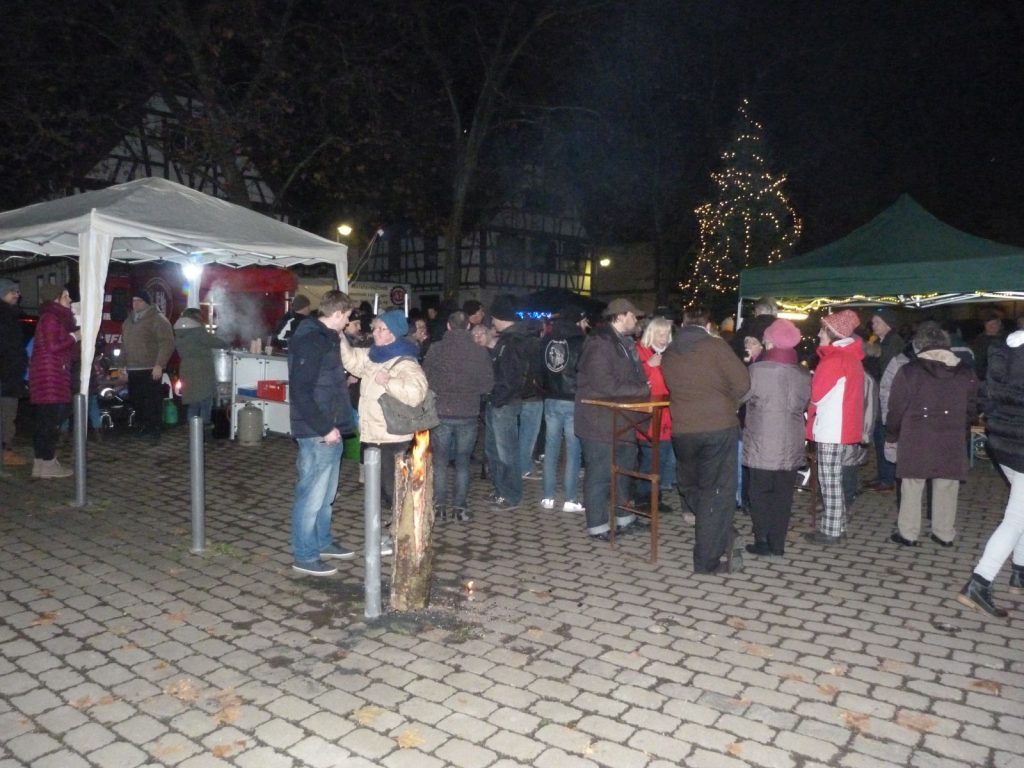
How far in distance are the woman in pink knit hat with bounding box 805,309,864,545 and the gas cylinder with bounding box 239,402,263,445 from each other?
726 centimetres

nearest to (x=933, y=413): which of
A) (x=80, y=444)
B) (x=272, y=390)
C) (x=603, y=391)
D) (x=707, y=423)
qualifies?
(x=707, y=423)

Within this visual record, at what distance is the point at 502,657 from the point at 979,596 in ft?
10.3

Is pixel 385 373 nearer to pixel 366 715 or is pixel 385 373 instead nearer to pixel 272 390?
pixel 366 715

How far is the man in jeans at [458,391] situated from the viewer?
6.96 meters

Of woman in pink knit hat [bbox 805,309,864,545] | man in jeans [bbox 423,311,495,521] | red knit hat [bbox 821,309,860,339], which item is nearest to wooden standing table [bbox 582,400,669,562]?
man in jeans [bbox 423,311,495,521]

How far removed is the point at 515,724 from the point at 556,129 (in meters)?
19.6

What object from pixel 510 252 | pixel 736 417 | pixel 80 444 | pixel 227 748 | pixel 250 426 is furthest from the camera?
pixel 510 252

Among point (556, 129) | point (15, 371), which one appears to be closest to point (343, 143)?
point (556, 129)

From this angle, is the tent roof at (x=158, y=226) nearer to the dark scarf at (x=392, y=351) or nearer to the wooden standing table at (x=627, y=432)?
the dark scarf at (x=392, y=351)

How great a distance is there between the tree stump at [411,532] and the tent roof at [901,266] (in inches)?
265

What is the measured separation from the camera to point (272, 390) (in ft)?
35.0

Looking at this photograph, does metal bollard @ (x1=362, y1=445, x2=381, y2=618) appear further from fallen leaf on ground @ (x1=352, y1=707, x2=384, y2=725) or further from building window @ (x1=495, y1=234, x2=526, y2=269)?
building window @ (x1=495, y1=234, x2=526, y2=269)

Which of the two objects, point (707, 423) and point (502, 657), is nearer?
point (502, 657)

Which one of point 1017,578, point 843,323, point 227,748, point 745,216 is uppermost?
point 745,216
